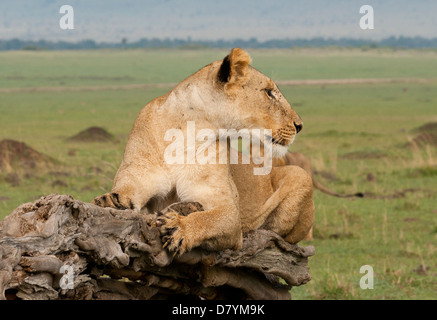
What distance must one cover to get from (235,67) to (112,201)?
50.5 inches

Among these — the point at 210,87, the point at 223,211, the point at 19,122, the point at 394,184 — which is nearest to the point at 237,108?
the point at 210,87

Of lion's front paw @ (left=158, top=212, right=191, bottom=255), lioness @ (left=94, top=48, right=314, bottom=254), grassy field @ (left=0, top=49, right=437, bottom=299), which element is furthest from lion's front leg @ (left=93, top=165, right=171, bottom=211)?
grassy field @ (left=0, top=49, right=437, bottom=299)

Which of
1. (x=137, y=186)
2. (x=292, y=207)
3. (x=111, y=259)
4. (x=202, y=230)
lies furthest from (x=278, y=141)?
(x=111, y=259)

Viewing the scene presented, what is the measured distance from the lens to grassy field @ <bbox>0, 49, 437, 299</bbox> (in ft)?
34.6

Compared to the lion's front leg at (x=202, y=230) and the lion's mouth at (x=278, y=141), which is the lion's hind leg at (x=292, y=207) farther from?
the lion's front leg at (x=202, y=230)

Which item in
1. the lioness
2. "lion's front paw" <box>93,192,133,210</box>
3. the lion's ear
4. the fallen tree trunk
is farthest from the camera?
the lion's ear

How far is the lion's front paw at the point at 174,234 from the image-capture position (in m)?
4.84

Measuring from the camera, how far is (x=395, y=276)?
10.1m

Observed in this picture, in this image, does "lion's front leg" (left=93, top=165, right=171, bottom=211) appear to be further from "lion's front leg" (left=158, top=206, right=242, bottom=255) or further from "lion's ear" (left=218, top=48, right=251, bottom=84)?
"lion's ear" (left=218, top=48, right=251, bottom=84)

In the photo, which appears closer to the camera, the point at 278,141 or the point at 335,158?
the point at 278,141

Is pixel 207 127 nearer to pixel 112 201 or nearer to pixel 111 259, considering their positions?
pixel 112 201

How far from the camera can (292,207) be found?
255 inches

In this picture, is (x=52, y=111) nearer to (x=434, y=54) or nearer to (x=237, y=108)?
(x=237, y=108)

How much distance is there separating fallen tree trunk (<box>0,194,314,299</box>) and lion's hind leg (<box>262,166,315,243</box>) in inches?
10.2
